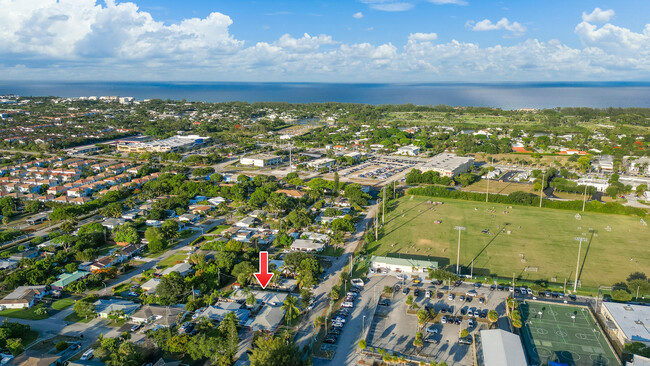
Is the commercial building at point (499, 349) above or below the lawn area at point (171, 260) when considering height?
above

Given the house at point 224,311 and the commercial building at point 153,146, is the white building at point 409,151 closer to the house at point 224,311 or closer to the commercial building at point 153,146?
the commercial building at point 153,146

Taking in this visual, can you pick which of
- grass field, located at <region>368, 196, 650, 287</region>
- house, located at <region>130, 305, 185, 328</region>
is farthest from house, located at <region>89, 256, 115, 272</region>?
grass field, located at <region>368, 196, 650, 287</region>

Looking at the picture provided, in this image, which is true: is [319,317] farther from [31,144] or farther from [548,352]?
[31,144]

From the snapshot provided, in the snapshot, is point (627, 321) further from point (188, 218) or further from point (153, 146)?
point (153, 146)

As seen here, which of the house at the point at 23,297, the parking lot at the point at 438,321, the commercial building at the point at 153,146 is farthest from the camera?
the commercial building at the point at 153,146

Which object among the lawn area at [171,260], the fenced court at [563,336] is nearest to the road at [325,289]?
the fenced court at [563,336]

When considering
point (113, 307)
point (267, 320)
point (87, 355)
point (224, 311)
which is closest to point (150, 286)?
point (113, 307)
